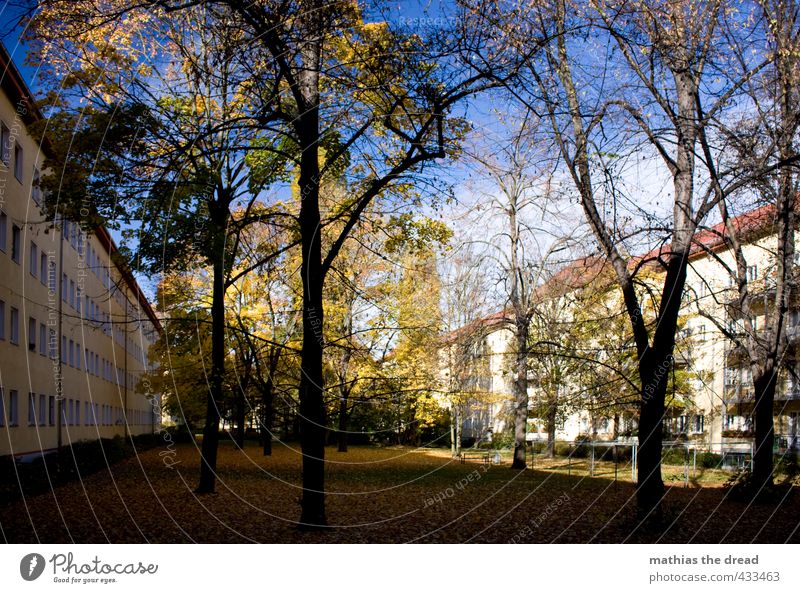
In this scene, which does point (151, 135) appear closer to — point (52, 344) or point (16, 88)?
point (16, 88)

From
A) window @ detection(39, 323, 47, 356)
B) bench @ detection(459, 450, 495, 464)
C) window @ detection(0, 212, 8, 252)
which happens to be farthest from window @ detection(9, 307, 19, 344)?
bench @ detection(459, 450, 495, 464)

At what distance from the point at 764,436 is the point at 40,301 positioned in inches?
789

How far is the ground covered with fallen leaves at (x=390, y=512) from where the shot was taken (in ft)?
32.7

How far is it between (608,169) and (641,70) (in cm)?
181

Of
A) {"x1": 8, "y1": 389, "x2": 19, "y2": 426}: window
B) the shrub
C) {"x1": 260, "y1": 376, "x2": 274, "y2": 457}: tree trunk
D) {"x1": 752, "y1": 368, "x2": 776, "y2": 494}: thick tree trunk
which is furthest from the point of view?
the shrub

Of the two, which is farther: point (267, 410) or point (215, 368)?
point (267, 410)

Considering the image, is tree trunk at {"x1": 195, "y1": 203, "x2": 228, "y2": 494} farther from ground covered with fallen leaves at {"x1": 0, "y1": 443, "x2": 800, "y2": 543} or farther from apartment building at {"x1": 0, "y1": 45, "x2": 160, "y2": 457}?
apartment building at {"x1": 0, "y1": 45, "x2": 160, "y2": 457}

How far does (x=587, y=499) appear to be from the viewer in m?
15.4

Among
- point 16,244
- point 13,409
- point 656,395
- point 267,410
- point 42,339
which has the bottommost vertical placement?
point 267,410

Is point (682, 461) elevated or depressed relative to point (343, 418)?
depressed

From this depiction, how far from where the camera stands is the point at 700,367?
2855cm

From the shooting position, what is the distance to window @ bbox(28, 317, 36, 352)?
21797mm

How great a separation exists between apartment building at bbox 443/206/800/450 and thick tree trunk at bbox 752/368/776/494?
2.08m

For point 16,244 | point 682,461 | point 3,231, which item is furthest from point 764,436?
point 16,244
